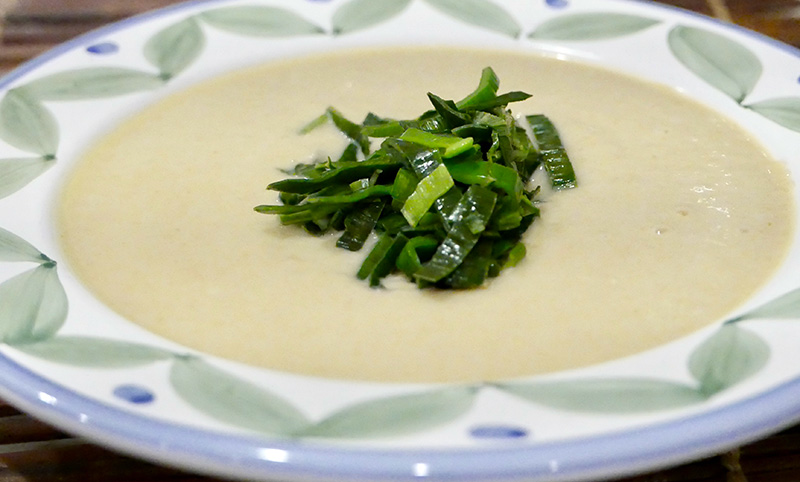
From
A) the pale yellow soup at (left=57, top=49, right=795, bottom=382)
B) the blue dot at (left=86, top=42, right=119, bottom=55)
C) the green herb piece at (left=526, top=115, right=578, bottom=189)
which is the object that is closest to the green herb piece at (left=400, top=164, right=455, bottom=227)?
the pale yellow soup at (left=57, top=49, right=795, bottom=382)

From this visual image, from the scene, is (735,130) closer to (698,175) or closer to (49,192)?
(698,175)

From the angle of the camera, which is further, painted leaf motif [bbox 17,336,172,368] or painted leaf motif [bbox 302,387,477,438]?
painted leaf motif [bbox 17,336,172,368]

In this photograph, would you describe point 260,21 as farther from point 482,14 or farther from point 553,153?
point 553,153

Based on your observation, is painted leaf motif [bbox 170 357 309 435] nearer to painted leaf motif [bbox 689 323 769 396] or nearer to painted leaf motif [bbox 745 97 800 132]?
painted leaf motif [bbox 689 323 769 396]

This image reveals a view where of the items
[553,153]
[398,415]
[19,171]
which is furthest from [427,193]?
[19,171]

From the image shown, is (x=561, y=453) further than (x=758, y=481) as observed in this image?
No

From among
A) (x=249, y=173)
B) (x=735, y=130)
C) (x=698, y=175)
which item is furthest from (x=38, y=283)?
(x=735, y=130)

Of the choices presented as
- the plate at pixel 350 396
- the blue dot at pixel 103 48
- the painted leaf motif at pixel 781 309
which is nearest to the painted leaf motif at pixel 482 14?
the plate at pixel 350 396
